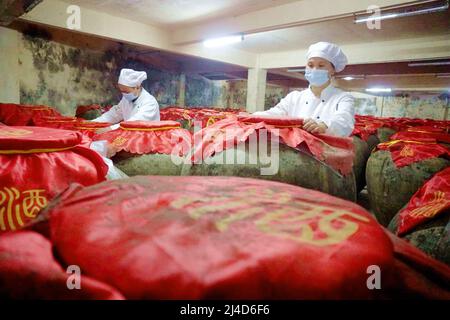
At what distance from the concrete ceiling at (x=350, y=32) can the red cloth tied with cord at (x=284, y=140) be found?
19.8 ft

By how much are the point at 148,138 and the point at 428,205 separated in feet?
8.90

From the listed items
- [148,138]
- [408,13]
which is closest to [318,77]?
[148,138]

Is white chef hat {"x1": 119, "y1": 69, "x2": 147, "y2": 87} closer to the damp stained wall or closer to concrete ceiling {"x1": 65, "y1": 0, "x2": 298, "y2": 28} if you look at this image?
concrete ceiling {"x1": 65, "y1": 0, "x2": 298, "y2": 28}

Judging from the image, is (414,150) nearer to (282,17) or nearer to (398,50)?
(282,17)

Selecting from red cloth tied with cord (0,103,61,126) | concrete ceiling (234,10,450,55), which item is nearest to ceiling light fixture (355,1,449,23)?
concrete ceiling (234,10,450,55)

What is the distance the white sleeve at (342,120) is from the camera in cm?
274

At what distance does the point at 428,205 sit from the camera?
2.58 meters

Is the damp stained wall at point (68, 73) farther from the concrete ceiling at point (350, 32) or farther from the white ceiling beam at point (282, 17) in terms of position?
the concrete ceiling at point (350, 32)

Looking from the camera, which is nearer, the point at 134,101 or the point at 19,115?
the point at 19,115

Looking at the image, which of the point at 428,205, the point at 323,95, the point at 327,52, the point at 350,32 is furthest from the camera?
the point at 350,32

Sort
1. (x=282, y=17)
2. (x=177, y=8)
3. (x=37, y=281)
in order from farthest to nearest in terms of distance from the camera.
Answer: (x=177, y=8) → (x=282, y=17) → (x=37, y=281)

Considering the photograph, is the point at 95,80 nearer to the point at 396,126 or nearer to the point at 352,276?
the point at 396,126

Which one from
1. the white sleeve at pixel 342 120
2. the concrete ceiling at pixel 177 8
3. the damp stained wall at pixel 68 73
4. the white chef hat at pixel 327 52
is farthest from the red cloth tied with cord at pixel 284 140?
the damp stained wall at pixel 68 73

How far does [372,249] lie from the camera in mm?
732
